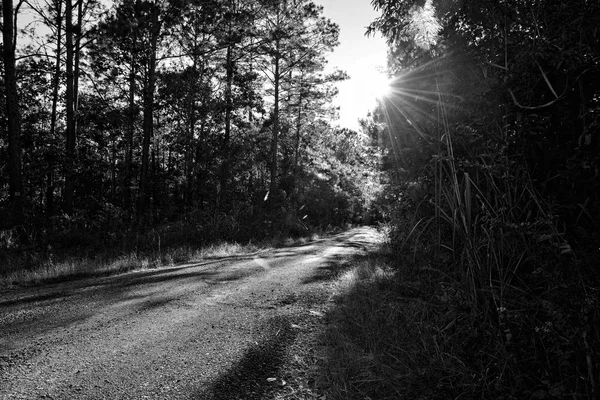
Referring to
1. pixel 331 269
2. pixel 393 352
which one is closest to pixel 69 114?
pixel 331 269

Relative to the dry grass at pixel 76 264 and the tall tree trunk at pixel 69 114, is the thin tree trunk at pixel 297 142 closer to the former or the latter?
the tall tree trunk at pixel 69 114

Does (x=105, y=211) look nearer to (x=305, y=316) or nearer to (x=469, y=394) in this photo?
(x=305, y=316)

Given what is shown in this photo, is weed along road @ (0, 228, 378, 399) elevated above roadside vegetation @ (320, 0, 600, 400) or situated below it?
below

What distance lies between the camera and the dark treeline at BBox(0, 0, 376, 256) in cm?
1010

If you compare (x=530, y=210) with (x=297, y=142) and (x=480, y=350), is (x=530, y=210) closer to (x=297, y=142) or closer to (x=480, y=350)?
(x=480, y=350)

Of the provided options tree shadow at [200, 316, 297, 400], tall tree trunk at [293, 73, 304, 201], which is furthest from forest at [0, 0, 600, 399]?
tall tree trunk at [293, 73, 304, 201]

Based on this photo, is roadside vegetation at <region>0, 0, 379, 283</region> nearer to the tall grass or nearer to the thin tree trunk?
the thin tree trunk

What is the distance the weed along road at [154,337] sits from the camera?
208cm

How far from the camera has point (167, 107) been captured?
14.3 metres

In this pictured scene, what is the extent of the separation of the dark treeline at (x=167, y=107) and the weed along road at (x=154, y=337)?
6.16m

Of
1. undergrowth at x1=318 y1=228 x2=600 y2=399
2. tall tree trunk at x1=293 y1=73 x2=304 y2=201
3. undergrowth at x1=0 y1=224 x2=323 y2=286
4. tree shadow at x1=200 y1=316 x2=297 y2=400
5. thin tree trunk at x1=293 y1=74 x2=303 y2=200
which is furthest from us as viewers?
thin tree trunk at x1=293 y1=74 x2=303 y2=200

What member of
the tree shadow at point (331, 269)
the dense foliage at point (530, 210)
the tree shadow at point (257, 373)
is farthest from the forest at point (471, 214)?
the tree shadow at point (331, 269)

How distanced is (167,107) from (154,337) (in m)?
13.6

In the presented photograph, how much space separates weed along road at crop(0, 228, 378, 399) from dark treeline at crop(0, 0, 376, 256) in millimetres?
6162
